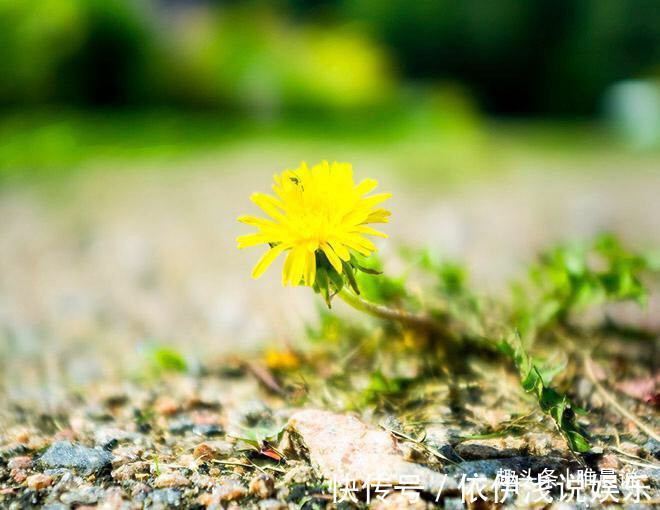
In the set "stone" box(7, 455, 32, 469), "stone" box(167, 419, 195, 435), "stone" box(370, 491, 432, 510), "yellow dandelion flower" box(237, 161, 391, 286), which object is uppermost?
"yellow dandelion flower" box(237, 161, 391, 286)

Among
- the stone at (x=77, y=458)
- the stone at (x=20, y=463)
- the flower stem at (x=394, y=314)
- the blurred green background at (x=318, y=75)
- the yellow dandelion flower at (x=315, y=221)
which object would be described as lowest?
the stone at (x=20, y=463)

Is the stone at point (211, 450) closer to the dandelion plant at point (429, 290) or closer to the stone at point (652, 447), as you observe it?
the dandelion plant at point (429, 290)

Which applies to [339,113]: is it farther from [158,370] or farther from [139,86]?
[158,370]

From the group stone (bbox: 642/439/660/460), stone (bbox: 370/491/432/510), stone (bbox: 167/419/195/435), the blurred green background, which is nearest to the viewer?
stone (bbox: 370/491/432/510)

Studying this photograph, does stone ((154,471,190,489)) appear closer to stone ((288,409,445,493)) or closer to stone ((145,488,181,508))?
stone ((145,488,181,508))

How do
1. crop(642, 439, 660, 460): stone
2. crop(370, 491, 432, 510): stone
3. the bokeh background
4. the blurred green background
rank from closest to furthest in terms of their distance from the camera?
crop(370, 491, 432, 510): stone → crop(642, 439, 660, 460): stone → the bokeh background → the blurred green background

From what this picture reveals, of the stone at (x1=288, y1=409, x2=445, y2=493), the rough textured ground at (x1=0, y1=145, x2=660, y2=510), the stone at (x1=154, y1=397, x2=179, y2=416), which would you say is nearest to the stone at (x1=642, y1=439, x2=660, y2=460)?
the rough textured ground at (x1=0, y1=145, x2=660, y2=510)

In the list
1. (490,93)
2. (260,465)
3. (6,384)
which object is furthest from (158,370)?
(490,93)

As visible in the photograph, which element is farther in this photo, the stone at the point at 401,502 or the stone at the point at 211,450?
the stone at the point at 211,450

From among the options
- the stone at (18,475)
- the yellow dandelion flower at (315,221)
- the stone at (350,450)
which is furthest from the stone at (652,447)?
the stone at (18,475)
